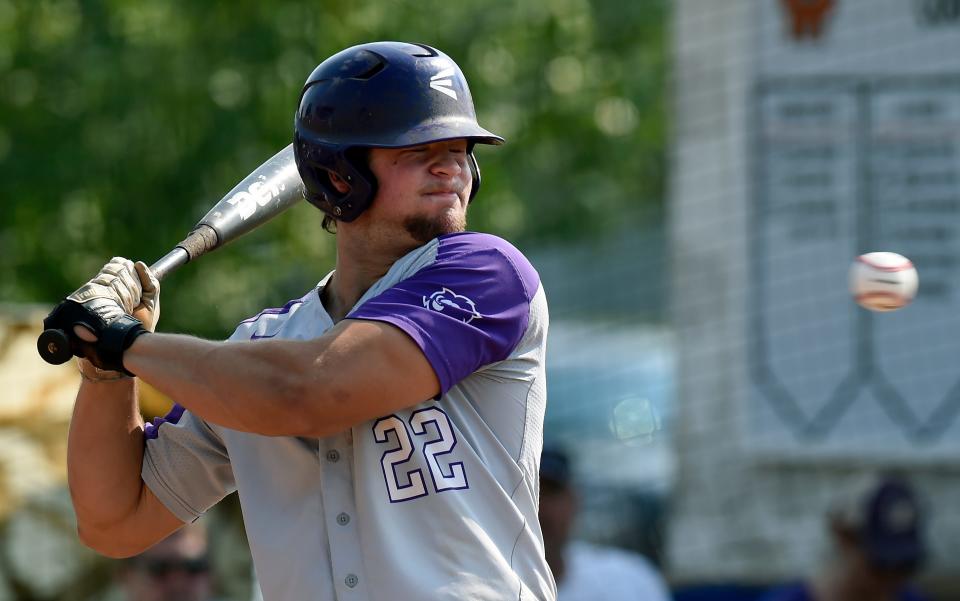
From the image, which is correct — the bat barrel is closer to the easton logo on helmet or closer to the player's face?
the player's face

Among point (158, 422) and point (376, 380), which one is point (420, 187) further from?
point (158, 422)

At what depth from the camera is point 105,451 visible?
2.69 meters

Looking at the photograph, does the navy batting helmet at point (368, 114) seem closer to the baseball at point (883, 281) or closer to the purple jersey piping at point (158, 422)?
the purple jersey piping at point (158, 422)

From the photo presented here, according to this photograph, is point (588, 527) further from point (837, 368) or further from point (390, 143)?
point (390, 143)

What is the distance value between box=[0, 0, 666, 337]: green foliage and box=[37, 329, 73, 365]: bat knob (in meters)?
5.46

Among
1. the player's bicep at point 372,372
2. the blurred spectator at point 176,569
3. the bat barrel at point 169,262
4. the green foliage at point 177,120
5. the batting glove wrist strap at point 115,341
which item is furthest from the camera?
the green foliage at point 177,120

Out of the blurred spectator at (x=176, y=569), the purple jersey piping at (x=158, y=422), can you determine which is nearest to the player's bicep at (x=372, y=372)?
the purple jersey piping at (x=158, y=422)

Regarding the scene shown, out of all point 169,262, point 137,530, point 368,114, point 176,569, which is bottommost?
point 176,569

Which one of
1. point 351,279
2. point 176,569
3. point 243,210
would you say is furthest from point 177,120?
point 351,279

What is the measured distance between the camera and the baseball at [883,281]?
326 centimetres

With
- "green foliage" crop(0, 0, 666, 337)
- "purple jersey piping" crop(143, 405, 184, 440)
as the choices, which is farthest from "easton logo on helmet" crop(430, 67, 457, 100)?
"green foliage" crop(0, 0, 666, 337)

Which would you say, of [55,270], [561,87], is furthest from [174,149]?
[561,87]

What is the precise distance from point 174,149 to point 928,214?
12.7 feet

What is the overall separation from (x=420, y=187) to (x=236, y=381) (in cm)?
45
